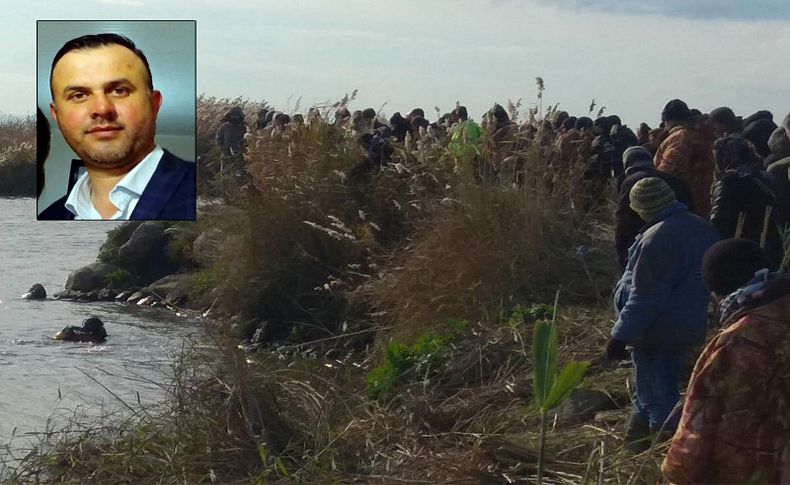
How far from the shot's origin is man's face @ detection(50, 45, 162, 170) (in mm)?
8070

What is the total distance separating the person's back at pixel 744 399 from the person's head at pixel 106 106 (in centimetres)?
496

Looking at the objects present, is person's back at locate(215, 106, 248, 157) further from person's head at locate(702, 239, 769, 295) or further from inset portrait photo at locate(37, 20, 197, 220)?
person's head at locate(702, 239, 769, 295)

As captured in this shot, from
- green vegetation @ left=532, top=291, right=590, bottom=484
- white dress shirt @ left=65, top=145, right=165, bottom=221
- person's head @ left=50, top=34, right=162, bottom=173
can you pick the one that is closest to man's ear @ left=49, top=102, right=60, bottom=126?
person's head @ left=50, top=34, right=162, bottom=173

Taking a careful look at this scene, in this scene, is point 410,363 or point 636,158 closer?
point 636,158

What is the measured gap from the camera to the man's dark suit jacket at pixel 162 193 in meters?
9.00

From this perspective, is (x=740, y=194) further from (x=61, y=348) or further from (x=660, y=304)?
(x=61, y=348)

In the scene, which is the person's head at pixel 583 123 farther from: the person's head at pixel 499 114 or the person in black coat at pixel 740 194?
the person in black coat at pixel 740 194

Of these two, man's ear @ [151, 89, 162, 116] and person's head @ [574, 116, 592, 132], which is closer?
man's ear @ [151, 89, 162, 116]

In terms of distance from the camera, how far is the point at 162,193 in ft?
30.8

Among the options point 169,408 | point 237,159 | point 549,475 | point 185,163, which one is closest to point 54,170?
point 185,163

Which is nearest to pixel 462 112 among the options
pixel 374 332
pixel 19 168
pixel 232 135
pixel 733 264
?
pixel 374 332

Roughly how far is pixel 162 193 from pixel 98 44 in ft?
4.30

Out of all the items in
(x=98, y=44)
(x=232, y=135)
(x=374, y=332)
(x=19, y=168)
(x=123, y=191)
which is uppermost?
(x=98, y=44)

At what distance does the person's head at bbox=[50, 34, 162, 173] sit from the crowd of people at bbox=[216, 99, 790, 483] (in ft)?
10.7
